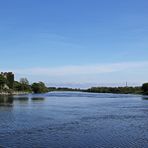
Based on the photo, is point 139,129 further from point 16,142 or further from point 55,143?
point 16,142

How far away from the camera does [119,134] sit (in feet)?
114

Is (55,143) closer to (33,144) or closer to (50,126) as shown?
(33,144)

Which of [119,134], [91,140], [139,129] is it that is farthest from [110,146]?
[139,129]

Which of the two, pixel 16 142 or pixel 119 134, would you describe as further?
pixel 119 134

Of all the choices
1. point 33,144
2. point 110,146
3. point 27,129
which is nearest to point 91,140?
point 110,146

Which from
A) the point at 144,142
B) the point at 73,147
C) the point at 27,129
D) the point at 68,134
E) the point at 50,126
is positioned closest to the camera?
the point at 73,147

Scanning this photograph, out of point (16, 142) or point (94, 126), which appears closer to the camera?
point (16, 142)

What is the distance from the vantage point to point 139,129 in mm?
39094

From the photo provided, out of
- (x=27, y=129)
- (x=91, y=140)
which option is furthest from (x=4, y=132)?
(x=91, y=140)

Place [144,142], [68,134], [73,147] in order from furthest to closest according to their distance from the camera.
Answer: [68,134], [144,142], [73,147]

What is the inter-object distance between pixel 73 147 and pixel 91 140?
364 cm

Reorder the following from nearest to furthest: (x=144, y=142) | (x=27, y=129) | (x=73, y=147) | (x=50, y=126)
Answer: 1. (x=73, y=147)
2. (x=144, y=142)
3. (x=27, y=129)
4. (x=50, y=126)

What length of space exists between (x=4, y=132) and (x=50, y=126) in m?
7.15

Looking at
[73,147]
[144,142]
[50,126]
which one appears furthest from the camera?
[50,126]
